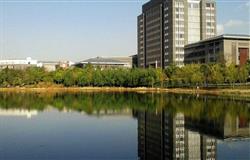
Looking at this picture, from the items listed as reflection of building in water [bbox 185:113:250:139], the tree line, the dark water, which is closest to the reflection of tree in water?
the dark water

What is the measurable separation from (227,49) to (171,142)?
7486 cm

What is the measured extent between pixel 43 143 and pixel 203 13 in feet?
328

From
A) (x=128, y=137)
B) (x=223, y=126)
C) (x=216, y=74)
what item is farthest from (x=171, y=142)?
(x=216, y=74)

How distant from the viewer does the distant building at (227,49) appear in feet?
297

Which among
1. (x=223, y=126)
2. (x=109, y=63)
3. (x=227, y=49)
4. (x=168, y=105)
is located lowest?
(x=223, y=126)

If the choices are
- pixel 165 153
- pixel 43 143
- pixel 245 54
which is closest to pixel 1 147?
pixel 43 143

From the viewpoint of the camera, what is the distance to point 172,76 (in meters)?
87.7

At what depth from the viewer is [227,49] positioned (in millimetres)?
90938

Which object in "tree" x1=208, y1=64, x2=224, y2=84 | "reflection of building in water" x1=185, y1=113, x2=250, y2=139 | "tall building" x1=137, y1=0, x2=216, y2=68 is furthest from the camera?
"tall building" x1=137, y1=0, x2=216, y2=68

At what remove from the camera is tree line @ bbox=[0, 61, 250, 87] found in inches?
2948

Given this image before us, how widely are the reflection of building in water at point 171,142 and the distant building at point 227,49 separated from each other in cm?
6296

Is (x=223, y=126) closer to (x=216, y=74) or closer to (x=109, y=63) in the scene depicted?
(x=216, y=74)

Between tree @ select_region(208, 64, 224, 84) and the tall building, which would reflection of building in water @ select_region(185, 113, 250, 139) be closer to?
tree @ select_region(208, 64, 224, 84)

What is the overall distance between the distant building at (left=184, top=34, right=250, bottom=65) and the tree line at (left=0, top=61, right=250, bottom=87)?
1022cm
